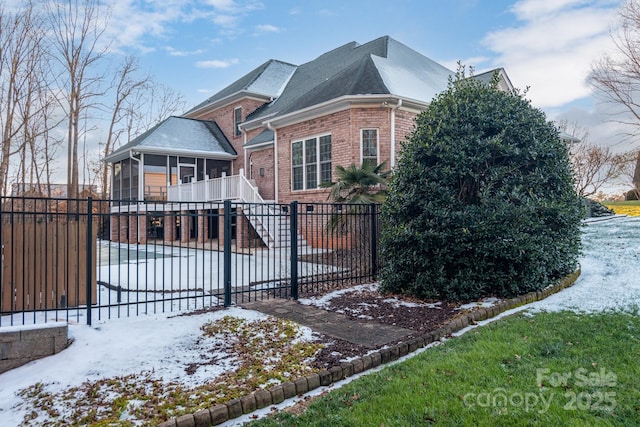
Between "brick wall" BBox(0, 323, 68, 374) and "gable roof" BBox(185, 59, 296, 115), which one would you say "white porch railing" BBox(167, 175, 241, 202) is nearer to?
"gable roof" BBox(185, 59, 296, 115)

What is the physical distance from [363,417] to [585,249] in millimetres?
9735

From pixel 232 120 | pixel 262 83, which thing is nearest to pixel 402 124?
pixel 262 83

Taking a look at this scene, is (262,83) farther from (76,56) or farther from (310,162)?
(76,56)

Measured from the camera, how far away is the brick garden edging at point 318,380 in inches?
113

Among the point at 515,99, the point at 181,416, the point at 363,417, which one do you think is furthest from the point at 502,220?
the point at 181,416

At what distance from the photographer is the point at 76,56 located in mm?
20047

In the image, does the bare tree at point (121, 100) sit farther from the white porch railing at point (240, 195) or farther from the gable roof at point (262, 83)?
the white porch railing at point (240, 195)

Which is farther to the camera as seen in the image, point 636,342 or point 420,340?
point 420,340

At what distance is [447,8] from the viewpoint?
1241cm

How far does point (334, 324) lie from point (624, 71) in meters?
21.5


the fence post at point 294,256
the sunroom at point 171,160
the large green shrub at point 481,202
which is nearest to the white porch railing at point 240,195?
the sunroom at point 171,160

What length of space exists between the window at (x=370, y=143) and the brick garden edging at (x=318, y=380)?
7403 millimetres

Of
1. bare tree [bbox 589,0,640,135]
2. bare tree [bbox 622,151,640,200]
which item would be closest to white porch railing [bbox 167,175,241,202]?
bare tree [bbox 589,0,640,135]

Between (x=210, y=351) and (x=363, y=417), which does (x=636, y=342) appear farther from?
(x=210, y=351)
